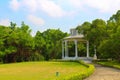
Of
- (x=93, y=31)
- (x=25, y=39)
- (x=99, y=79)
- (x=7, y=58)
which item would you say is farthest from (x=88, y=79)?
(x=7, y=58)

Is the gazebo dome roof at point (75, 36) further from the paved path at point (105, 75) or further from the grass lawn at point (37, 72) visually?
the paved path at point (105, 75)

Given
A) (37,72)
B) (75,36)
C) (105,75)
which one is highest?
(75,36)

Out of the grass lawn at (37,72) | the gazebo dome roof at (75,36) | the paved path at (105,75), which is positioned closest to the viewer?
the paved path at (105,75)

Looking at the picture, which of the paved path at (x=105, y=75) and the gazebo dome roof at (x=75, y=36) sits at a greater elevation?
the gazebo dome roof at (x=75, y=36)

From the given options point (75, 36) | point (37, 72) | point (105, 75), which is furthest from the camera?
point (75, 36)

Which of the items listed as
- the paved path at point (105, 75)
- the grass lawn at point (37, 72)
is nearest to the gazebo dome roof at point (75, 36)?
the grass lawn at point (37, 72)

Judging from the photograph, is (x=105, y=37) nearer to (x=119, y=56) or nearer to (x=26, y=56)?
(x=119, y=56)

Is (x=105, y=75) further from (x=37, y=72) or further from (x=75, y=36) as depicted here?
(x=75, y=36)

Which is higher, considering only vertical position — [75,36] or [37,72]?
[75,36]

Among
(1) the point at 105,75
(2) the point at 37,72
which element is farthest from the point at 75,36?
(1) the point at 105,75

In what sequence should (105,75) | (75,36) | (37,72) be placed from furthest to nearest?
(75,36) → (37,72) → (105,75)

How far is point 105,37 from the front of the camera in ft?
162

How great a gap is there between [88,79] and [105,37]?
2817cm

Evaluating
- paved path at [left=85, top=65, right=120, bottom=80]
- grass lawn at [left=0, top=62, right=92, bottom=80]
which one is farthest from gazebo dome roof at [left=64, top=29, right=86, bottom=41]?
paved path at [left=85, top=65, right=120, bottom=80]
